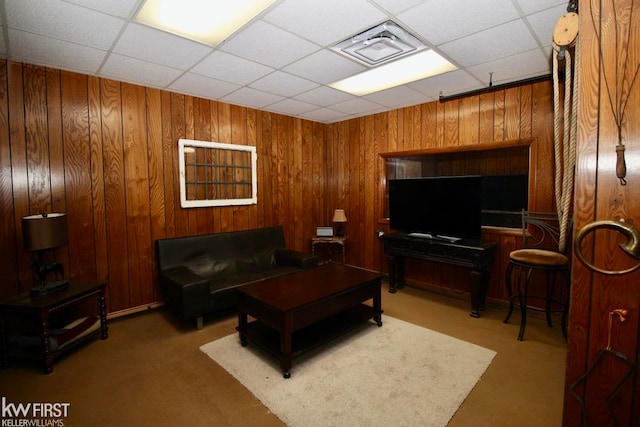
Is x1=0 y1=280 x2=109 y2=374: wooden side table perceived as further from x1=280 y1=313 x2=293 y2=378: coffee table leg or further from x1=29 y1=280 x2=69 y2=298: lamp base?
x1=280 y1=313 x2=293 y2=378: coffee table leg

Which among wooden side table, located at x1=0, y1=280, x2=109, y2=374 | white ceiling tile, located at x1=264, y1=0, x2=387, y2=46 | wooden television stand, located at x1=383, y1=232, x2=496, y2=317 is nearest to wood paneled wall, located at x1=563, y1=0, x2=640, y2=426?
white ceiling tile, located at x1=264, y1=0, x2=387, y2=46

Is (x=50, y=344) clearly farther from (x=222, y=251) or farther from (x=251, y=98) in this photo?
(x=251, y=98)

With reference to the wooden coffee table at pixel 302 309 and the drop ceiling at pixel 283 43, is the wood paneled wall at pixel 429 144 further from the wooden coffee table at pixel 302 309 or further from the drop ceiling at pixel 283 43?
the wooden coffee table at pixel 302 309

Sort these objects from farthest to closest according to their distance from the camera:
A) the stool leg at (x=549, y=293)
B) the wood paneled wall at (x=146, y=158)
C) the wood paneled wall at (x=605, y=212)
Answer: the stool leg at (x=549, y=293)
the wood paneled wall at (x=146, y=158)
the wood paneled wall at (x=605, y=212)

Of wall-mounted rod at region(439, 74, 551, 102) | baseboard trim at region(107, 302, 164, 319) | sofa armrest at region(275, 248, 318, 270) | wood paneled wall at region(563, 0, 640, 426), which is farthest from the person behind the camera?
sofa armrest at region(275, 248, 318, 270)

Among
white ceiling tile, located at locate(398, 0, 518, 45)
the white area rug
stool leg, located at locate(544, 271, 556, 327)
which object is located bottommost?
the white area rug

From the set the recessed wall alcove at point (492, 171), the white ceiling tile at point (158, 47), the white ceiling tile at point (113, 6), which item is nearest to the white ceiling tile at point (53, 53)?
the white ceiling tile at point (158, 47)

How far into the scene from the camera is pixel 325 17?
206 cm

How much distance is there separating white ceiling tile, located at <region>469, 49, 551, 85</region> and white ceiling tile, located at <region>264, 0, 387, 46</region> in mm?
1404

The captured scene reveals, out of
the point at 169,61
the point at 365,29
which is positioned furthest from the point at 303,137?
the point at 365,29

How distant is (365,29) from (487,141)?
7.07 feet

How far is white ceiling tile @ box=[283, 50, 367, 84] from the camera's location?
2.70 meters

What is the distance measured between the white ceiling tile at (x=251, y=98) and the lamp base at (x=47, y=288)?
8.58ft

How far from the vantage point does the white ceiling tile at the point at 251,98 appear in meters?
3.61
